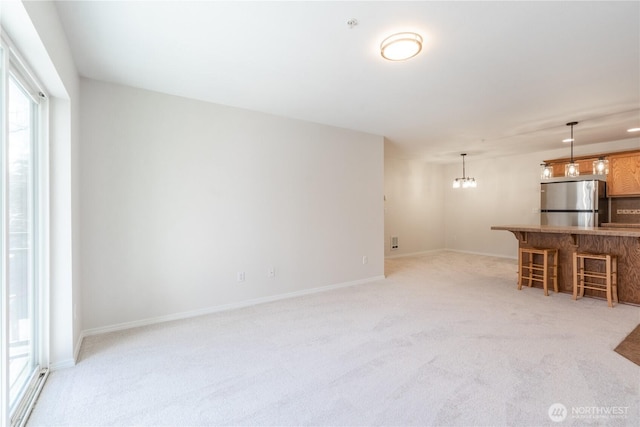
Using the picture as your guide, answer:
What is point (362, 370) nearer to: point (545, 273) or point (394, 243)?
point (545, 273)

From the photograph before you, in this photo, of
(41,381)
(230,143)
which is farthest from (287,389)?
(230,143)

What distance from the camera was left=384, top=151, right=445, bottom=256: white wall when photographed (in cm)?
755

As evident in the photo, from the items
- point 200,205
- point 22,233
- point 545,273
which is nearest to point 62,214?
point 22,233

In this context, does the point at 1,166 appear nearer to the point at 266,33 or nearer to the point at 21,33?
the point at 21,33

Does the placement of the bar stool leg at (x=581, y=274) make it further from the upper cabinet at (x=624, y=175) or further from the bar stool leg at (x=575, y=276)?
the upper cabinet at (x=624, y=175)

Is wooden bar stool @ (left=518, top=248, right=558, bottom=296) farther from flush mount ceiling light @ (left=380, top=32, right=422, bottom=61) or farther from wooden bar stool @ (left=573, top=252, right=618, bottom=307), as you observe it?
flush mount ceiling light @ (left=380, top=32, right=422, bottom=61)

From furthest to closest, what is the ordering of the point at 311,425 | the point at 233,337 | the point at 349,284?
1. the point at 349,284
2. the point at 233,337
3. the point at 311,425

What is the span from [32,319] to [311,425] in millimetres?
2215

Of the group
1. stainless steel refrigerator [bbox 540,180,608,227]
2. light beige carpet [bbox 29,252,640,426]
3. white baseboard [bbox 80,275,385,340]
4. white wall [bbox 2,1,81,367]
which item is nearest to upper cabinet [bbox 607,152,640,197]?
→ stainless steel refrigerator [bbox 540,180,608,227]

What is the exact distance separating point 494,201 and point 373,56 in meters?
6.49

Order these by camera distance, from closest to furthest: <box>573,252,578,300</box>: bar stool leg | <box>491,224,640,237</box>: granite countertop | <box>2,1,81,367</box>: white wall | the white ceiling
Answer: the white ceiling, <box>2,1,81,367</box>: white wall, <box>491,224,640,237</box>: granite countertop, <box>573,252,578,300</box>: bar stool leg

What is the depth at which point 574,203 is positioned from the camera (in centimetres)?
566

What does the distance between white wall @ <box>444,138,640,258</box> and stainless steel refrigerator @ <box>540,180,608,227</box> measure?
0.79 m

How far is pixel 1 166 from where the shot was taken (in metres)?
1.58
